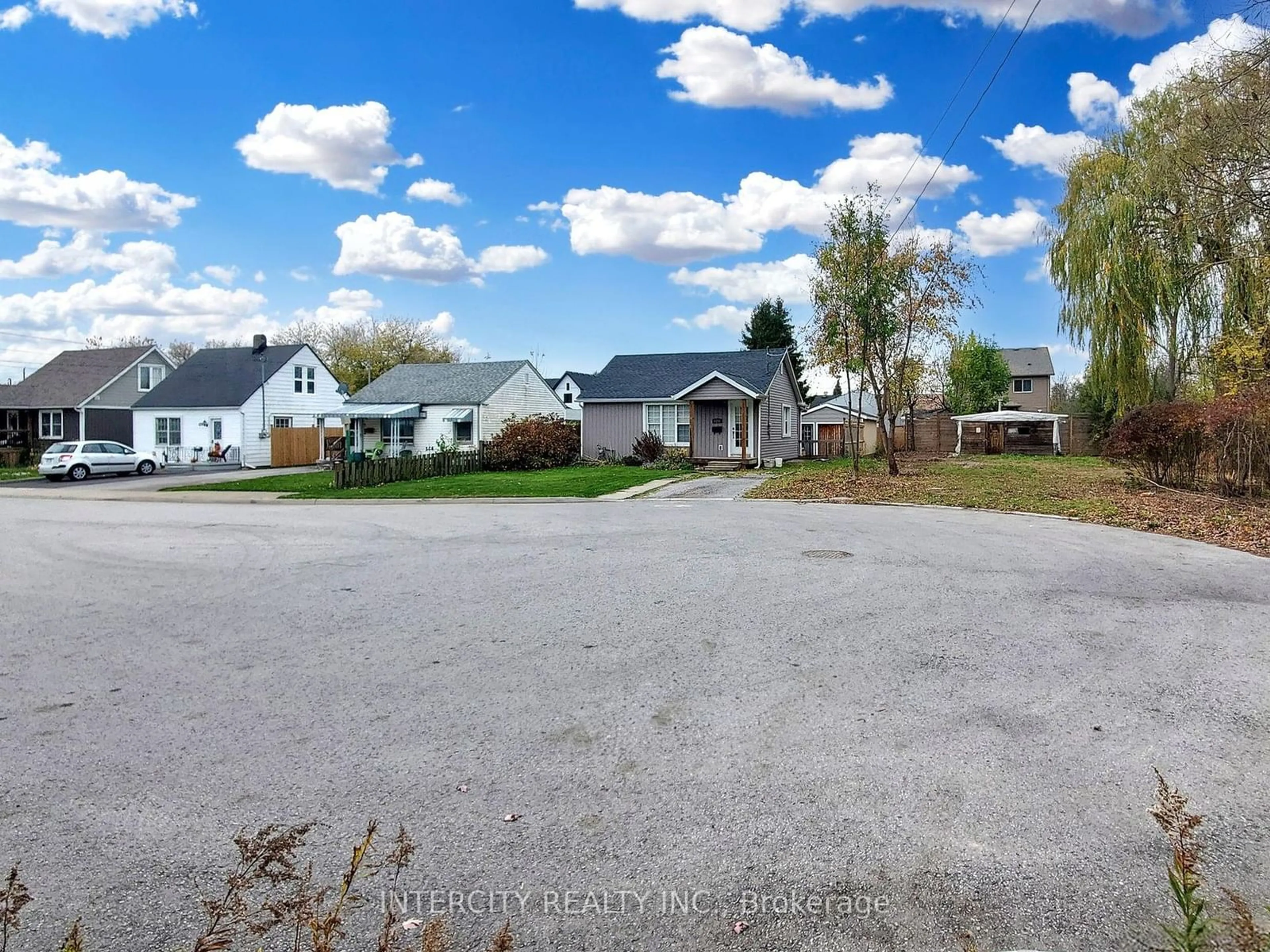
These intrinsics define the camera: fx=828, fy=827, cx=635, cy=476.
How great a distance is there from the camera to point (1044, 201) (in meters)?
25.8

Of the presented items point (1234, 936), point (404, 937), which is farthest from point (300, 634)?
point (1234, 936)

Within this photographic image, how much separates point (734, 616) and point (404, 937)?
14.3ft

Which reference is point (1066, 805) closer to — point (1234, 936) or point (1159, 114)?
point (1234, 936)

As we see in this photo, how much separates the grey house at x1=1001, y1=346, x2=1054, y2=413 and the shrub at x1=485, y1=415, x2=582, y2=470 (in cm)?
4459

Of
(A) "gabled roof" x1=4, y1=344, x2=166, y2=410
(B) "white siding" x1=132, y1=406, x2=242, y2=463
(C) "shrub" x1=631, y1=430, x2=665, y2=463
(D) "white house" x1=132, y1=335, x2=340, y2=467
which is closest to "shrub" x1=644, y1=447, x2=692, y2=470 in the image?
(C) "shrub" x1=631, y1=430, x2=665, y2=463

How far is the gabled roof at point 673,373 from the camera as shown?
3048 cm

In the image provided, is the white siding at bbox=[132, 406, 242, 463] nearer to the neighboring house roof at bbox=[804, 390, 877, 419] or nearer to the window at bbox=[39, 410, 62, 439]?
the window at bbox=[39, 410, 62, 439]

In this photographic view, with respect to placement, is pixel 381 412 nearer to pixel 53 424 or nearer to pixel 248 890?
pixel 53 424

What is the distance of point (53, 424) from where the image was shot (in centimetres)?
4116

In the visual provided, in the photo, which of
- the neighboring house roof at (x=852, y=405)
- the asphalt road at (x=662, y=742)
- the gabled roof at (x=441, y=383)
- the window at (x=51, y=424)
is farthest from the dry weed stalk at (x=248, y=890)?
the window at (x=51, y=424)

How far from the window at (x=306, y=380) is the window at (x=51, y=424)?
1214 centimetres

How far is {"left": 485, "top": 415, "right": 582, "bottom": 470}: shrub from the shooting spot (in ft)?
95.7

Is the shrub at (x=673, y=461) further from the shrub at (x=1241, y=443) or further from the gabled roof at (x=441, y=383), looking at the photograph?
the shrub at (x=1241, y=443)

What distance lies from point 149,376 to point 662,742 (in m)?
47.2
